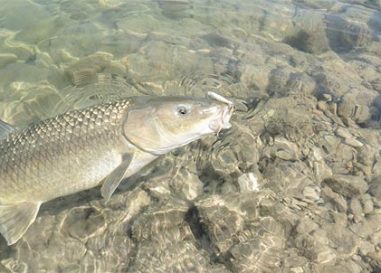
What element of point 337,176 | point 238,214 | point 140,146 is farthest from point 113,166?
point 337,176

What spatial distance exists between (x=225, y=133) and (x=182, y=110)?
155 centimetres

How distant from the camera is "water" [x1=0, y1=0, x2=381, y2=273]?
15.3 feet

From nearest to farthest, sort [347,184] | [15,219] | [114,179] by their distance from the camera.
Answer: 1. [114,179]
2. [15,219]
3. [347,184]

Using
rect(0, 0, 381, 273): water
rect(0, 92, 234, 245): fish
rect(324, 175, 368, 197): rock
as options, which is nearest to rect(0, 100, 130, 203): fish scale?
rect(0, 92, 234, 245): fish

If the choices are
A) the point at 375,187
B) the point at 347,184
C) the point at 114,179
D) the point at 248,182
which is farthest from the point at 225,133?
the point at 114,179

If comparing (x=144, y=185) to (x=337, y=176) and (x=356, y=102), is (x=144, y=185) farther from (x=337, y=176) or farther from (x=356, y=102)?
(x=356, y=102)

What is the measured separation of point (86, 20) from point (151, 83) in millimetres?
2126

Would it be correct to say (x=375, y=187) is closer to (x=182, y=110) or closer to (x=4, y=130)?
(x=182, y=110)

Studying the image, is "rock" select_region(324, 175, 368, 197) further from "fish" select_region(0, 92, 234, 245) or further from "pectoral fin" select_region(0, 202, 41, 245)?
"pectoral fin" select_region(0, 202, 41, 245)

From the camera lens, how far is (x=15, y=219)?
4.55m

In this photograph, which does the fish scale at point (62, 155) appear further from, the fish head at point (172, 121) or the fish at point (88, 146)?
the fish head at point (172, 121)

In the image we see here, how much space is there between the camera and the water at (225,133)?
467 centimetres

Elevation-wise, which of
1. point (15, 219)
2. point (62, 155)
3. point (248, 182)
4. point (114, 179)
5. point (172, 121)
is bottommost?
point (248, 182)

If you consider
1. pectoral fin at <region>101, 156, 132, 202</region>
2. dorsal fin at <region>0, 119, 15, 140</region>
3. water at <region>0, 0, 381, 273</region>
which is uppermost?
dorsal fin at <region>0, 119, 15, 140</region>
